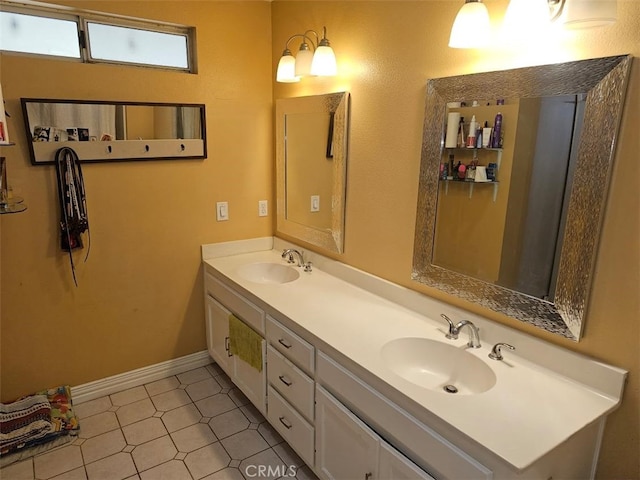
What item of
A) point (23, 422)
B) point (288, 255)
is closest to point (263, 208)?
point (288, 255)

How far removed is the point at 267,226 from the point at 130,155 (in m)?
1.02

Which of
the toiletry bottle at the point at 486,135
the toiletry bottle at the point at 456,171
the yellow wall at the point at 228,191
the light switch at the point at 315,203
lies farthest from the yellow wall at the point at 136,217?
the toiletry bottle at the point at 486,135

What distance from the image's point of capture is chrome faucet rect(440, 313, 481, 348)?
163cm

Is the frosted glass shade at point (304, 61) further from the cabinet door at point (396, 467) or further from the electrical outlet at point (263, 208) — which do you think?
the cabinet door at point (396, 467)

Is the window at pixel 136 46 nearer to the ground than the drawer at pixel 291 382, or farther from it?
farther from it

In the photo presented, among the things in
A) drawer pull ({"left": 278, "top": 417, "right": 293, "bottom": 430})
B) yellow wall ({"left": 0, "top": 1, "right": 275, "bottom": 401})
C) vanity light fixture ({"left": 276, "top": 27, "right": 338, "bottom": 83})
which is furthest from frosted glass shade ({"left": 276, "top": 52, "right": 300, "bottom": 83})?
drawer pull ({"left": 278, "top": 417, "right": 293, "bottom": 430})

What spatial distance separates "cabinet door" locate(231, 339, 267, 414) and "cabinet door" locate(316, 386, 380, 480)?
473mm

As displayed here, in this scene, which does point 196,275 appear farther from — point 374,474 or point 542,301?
point 542,301

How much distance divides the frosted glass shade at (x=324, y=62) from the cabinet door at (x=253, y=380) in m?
1.40

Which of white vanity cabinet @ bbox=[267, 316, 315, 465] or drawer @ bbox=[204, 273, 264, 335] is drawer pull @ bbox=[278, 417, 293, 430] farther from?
drawer @ bbox=[204, 273, 264, 335]

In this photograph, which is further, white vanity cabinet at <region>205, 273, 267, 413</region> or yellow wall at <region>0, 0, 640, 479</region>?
white vanity cabinet at <region>205, 273, 267, 413</region>

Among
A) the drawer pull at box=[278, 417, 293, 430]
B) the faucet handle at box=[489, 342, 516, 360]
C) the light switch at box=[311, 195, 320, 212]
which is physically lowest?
the drawer pull at box=[278, 417, 293, 430]

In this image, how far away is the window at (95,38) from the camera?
208 centimetres

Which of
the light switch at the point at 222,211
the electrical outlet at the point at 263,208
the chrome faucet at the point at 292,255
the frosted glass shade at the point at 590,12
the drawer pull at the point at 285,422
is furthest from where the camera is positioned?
the electrical outlet at the point at 263,208
